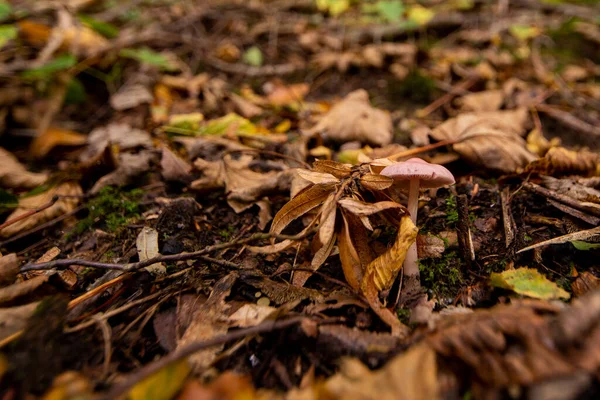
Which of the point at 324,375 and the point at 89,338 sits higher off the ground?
the point at 89,338

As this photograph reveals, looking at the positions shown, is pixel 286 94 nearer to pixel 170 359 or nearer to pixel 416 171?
pixel 416 171

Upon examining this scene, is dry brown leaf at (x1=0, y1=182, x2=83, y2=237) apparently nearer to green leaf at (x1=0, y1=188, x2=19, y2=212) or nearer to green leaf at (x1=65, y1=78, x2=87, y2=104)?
green leaf at (x1=0, y1=188, x2=19, y2=212)

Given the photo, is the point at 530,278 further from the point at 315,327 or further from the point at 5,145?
the point at 5,145

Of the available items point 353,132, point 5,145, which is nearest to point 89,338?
point 353,132

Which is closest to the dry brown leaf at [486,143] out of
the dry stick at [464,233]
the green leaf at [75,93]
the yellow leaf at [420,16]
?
the dry stick at [464,233]

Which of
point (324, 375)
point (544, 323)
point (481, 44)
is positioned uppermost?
point (544, 323)

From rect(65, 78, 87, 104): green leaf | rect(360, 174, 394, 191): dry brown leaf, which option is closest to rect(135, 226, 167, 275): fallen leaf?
rect(360, 174, 394, 191): dry brown leaf
